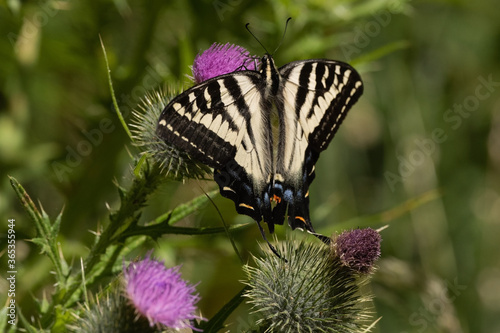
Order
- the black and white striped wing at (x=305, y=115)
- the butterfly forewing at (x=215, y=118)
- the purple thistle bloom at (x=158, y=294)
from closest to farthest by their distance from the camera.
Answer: the purple thistle bloom at (x=158, y=294), the butterfly forewing at (x=215, y=118), the black and white striped wing at (x=305, y=115)

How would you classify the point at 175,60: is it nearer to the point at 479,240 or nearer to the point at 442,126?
the point at 442,126

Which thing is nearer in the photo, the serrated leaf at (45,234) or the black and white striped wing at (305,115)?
the serrated leaf at (45,234)

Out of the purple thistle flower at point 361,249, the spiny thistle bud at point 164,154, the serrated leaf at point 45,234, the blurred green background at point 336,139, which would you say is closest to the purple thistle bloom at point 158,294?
the blurred green background at point 336,139

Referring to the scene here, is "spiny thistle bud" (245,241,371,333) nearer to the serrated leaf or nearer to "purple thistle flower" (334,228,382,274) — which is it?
"purple thistle flower" (334,228,382,274)

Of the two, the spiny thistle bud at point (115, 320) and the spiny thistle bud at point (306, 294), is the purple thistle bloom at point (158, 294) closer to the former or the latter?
the spiny thistle bud at point (115, 320)

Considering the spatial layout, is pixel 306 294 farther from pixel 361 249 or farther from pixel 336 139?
pixel 336 139

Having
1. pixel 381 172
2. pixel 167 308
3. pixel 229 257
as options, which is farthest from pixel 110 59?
pixel 381 172

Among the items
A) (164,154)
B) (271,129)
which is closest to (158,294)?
(164,154)
